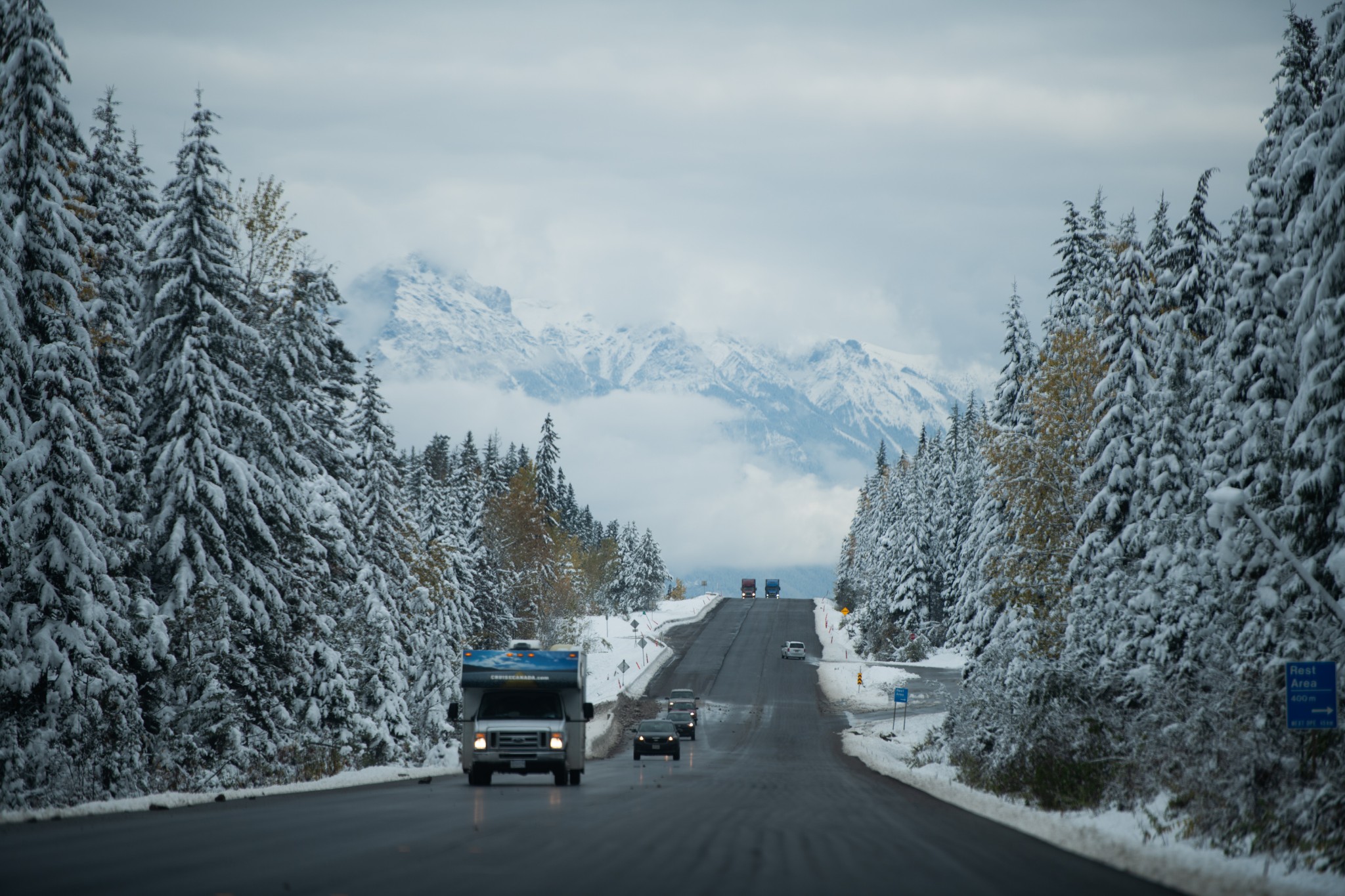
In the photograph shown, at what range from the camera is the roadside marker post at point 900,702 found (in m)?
55.3

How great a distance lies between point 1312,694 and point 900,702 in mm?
46546

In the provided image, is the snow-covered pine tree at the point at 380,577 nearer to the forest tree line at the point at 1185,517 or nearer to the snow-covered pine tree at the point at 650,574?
the forest tree line at the point at 1185,517

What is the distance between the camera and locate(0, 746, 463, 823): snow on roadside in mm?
17281

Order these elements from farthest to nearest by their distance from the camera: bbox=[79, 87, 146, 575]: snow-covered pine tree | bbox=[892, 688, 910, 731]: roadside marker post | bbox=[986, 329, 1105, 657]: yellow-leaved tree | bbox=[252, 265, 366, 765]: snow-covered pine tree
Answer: bbox=[892, 688, 910, 731]: roadside marker post, bbox=[986, 329, 1105, 657]: yellow-leaved tree, bbox=[252, 265, 366, 765]: snow-covered pine tree, bbox=[79, 87, 146, 575]: snow-covered pine tree

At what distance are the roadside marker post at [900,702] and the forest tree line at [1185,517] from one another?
8722mm

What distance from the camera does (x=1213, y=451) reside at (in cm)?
2781

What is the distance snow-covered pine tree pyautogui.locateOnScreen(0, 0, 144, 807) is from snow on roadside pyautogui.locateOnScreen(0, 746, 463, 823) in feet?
10.7

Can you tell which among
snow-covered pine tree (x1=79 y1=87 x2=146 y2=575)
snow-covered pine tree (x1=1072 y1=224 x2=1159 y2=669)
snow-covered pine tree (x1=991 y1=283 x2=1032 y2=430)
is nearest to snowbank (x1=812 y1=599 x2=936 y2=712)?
snow-covered pine tree (x1=991 y1=283 x2=1032 y2=430)

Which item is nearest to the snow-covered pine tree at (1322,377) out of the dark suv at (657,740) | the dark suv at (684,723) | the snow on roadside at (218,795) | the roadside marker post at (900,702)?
the snow on roadside at (218,795)

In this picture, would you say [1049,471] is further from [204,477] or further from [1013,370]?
[204,477]

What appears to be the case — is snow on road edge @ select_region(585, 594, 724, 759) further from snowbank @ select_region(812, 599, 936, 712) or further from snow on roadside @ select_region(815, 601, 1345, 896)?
snow on roadside @ select_region(815, 601, 1345, 896)

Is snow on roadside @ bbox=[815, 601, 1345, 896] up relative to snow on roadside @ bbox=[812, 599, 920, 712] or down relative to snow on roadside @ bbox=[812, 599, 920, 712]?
up

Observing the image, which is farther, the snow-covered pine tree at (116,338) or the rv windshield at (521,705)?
the snow-covered pine tree at (116,338)

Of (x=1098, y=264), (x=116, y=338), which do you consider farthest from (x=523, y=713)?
(x=1098, y=264)
